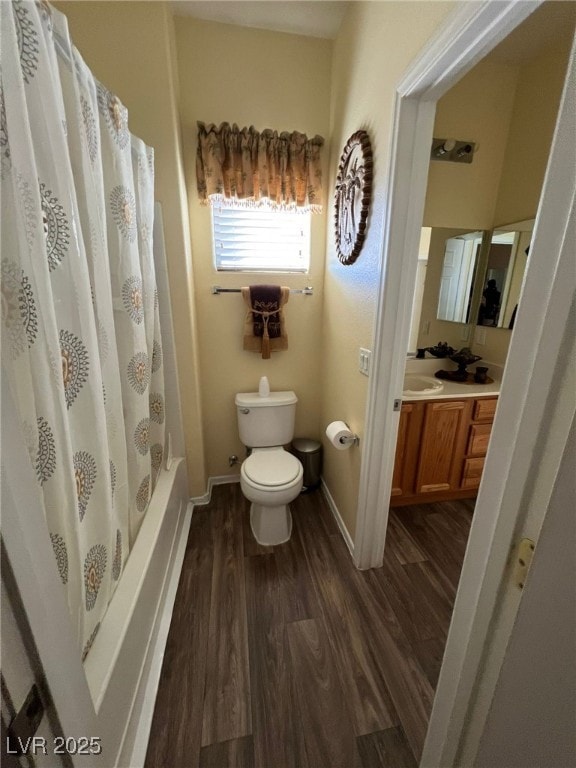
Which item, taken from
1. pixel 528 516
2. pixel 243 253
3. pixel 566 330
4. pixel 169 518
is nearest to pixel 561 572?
pixel 528 516

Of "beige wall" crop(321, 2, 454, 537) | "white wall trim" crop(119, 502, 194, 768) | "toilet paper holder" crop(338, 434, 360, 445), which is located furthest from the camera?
"toilet paper holder" crop(338, 434, 360, 445)

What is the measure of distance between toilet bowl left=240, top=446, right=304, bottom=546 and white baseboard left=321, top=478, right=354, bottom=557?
312mm

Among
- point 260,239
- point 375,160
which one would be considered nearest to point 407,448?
point 375,160

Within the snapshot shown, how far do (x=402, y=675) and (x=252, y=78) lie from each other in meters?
2.97

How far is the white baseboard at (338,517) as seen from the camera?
5.42ft

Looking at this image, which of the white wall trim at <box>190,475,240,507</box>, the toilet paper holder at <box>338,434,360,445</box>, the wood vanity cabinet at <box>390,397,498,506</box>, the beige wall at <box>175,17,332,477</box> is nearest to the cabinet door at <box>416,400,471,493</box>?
the wood vanity cabinet at <box>390,397,498,506</box>

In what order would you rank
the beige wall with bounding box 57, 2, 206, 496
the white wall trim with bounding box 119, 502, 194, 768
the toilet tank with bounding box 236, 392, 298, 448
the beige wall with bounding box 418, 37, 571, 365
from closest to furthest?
1. the white wall trim with bounding box 119, 502, 194, 768
2. the beige wall with bounding box 57, 2, 206, 496
3. the beige wall with bounding box 418, 37, 571, 365
4. the toilet tank with bounding box 236, 392, 298, 448

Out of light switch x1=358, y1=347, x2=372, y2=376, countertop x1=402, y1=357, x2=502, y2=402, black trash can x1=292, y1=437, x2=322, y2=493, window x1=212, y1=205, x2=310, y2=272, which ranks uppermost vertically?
window x1=212, y1=205, x2=310, y2=272

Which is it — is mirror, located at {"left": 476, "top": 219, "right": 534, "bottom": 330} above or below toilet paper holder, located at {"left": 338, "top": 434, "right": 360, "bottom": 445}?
above

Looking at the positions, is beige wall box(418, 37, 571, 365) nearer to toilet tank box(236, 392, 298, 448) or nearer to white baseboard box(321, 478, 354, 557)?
toilet tank box(236, 392, 298, 448)

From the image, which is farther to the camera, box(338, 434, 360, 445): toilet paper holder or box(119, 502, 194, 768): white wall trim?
box(338, 434, 360, 445): toilet paper holder

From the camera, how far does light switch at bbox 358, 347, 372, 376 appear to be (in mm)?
1330

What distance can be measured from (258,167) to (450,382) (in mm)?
1846

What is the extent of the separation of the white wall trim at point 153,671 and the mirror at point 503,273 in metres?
2.54
